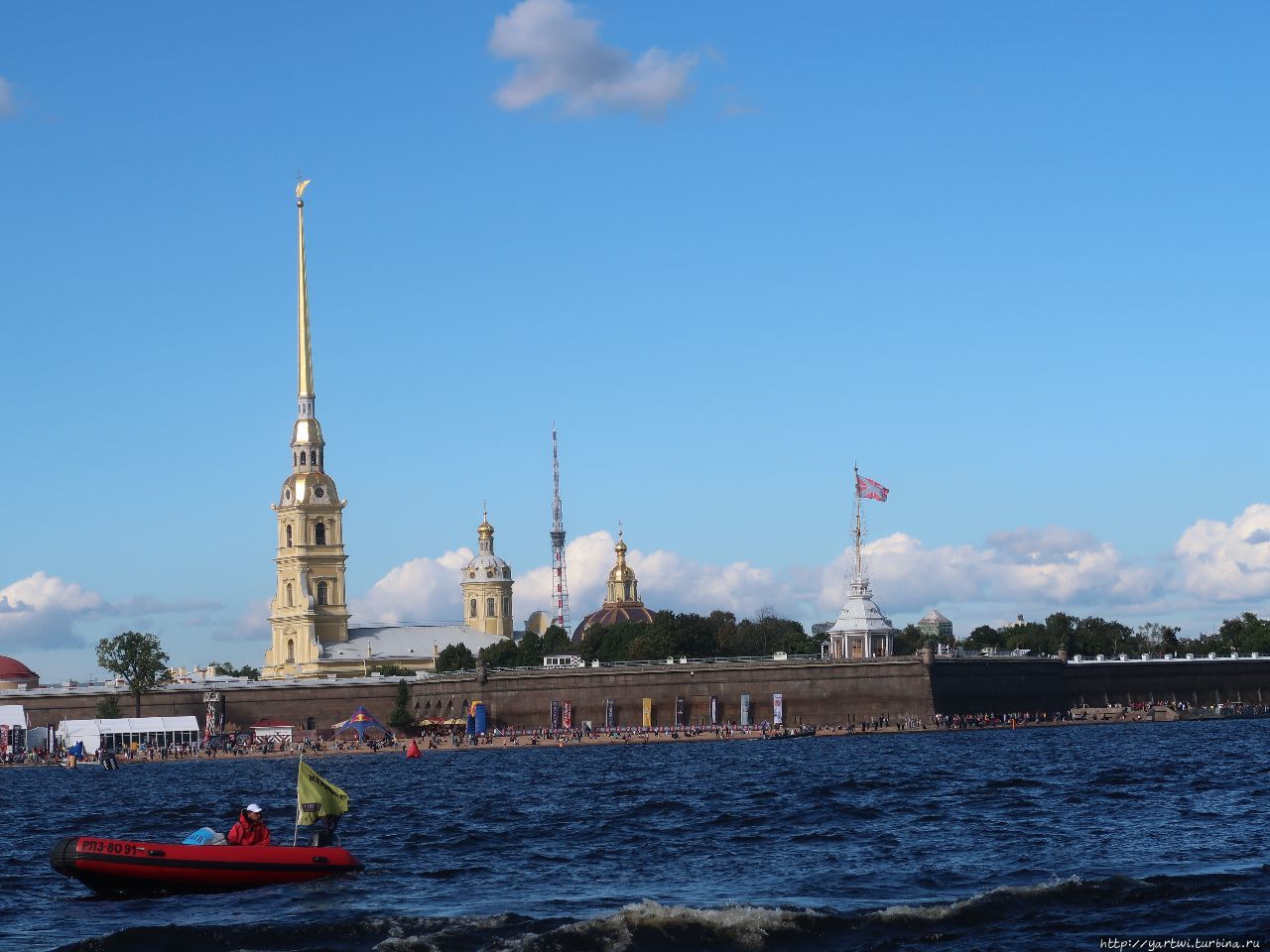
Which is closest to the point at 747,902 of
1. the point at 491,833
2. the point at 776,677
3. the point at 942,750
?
the point at 491,833

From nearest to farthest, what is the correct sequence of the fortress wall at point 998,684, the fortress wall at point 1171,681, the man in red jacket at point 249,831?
the man in red jacket at point 249,831
the fortress wall at point 998,684
the fortress wall at point 1171,681

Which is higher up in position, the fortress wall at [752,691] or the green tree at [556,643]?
the green tree at [556,643]

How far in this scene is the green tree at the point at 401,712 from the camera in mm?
146625

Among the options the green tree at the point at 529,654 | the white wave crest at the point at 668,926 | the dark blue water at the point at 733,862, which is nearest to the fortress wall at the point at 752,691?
the green tree at the point at 529,654

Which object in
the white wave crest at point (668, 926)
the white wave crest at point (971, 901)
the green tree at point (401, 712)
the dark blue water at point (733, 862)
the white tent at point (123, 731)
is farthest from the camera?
the green tree at point (401, 712)

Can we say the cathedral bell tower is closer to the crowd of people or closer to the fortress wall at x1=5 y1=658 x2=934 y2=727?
the fortress wall at x1=5 y1=658 x2=934 y2=727

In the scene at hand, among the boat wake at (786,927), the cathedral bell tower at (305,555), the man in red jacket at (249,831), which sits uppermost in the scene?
A: the cathedral bell tower at (305,555)

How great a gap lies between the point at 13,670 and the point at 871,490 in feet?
272

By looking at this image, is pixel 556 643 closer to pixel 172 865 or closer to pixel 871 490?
pixel 871 490

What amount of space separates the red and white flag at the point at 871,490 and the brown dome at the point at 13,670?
8083 cm

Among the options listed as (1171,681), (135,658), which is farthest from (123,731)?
(1171,681)

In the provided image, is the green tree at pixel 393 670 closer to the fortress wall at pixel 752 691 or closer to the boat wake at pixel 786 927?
the fortress wall at pixel 752 691

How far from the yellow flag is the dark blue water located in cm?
157

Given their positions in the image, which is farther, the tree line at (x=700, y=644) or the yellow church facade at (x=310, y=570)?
the yellow church facade at (x=310, y=570)
